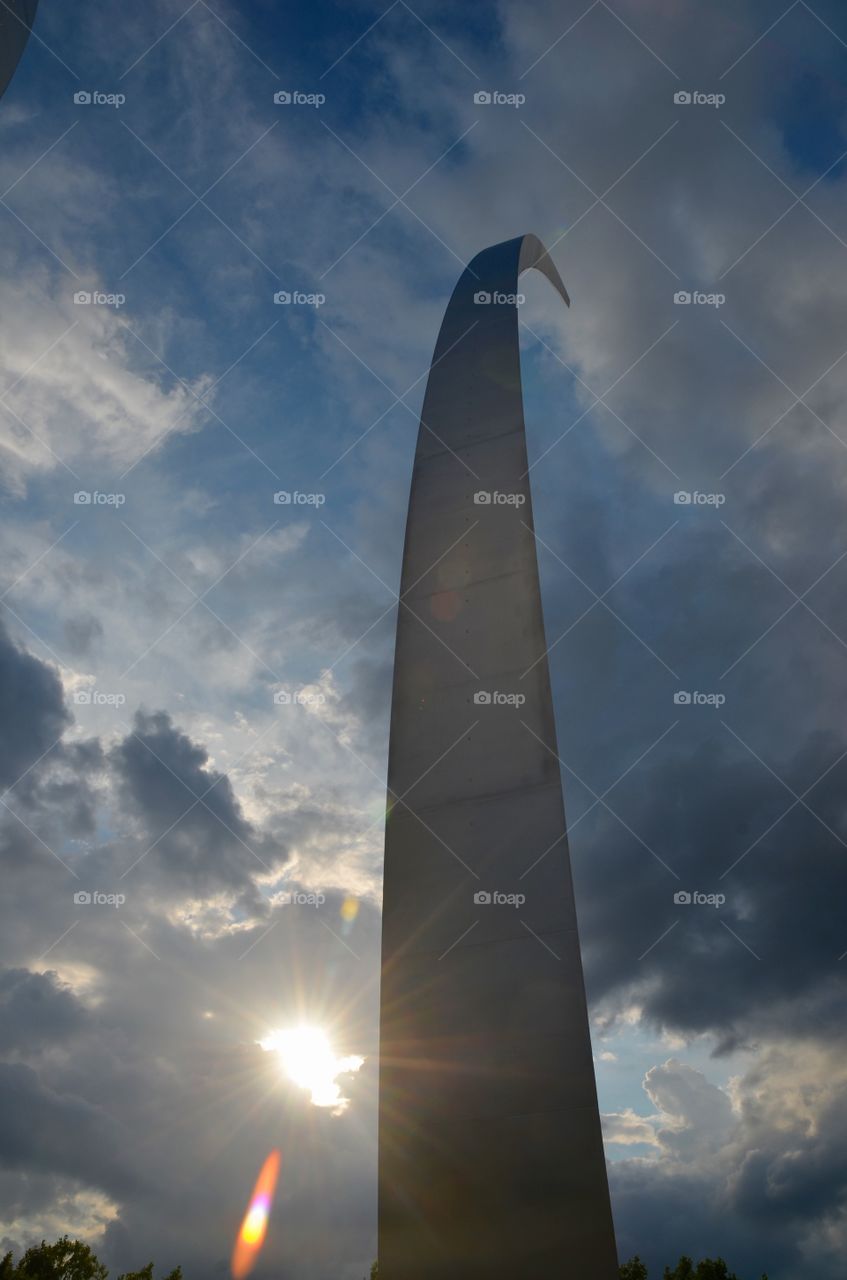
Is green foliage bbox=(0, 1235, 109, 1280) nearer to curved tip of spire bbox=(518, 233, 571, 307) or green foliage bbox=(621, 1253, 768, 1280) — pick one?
green foliage bbox=(621, 1253, 768, 1280)

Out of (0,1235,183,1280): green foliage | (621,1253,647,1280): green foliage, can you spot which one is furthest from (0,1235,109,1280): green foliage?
(621,1253,647,1280): green foliage

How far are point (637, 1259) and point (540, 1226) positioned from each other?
53.8 meters

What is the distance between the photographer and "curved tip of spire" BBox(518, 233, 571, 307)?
60.8 feet

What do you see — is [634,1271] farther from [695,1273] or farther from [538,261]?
[538,261]

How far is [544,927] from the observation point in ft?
36.6

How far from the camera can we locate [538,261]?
19984 mm

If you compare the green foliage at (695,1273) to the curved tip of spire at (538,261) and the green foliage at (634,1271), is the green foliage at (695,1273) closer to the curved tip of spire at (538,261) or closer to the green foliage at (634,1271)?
the green foliage at (634,1271)

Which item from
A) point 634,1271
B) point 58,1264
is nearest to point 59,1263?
point 58,1264

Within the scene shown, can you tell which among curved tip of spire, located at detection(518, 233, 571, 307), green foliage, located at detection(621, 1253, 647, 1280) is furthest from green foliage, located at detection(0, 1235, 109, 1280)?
curved tip of spire, located at detection(518, 233, 571, 307)

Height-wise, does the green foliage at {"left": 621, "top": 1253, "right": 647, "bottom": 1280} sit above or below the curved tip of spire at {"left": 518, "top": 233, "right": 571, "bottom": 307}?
below

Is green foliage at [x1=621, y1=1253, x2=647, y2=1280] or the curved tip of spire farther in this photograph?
green foliage at [x1=621, y1=1253, x2=647, y2=1280]

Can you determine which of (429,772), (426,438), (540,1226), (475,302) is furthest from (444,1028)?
(475,302)

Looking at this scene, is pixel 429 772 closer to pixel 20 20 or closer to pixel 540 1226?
pixel 540 1226

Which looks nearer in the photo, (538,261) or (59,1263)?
(538,261)
